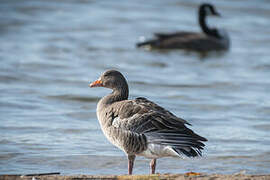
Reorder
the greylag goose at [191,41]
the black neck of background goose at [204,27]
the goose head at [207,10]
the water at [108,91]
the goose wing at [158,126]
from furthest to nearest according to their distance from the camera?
the goose head at [207,10], the black neck of background goose at [204,27], the greylag goose at [191,41], the water at [108,91], the goose wing at [158,126]

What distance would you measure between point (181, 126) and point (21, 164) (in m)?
2.42

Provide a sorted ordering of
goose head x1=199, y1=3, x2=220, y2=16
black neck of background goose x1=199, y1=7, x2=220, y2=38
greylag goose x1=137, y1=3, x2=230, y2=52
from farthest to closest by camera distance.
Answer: goose head x1=199, y1=3, x2=220, y2=16
black neck of background goose x1=199, y1=7, x2=220, y2=38
greylag goose x1=137, y1=3, x2=230, y2=52

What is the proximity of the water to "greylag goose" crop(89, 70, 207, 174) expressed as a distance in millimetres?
1002

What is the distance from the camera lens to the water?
8.10 metres

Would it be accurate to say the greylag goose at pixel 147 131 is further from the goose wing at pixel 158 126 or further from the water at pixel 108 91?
the water at pixel 108 91

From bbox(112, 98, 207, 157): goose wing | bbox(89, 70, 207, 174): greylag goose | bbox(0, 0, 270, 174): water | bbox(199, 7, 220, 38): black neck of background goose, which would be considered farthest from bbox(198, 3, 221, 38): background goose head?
bbox(112, 98, 207, 157): goose wing

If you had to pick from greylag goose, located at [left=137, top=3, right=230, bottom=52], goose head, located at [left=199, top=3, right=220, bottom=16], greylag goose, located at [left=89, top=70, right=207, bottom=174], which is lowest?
greylag goose, located at [left=137, top=3, right=230, bottom=52]

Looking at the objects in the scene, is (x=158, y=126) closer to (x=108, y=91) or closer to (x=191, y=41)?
(x=108, y=91)

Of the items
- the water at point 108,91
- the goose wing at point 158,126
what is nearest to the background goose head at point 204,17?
the water at point 108,91

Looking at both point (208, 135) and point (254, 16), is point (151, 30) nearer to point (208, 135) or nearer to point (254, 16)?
point (254, 16)

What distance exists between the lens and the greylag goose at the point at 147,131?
6223 mm

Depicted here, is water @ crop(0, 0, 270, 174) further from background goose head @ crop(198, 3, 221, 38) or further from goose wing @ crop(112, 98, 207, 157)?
goose wing @ crop(112, 98, 207, 157)

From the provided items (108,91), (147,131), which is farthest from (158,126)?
(108,91)

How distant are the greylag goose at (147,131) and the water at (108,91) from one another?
39.4 inches
